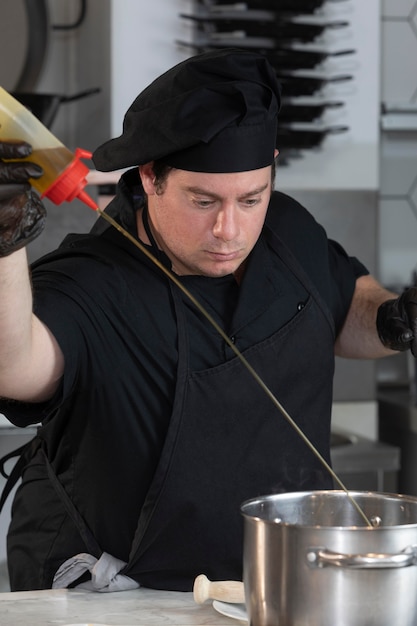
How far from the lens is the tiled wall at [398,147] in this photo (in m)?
2.81

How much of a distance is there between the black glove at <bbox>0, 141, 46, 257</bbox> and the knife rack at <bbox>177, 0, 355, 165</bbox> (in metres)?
1.49

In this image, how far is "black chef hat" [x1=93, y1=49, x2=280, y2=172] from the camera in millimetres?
1268

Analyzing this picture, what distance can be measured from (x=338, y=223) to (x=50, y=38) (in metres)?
0.92

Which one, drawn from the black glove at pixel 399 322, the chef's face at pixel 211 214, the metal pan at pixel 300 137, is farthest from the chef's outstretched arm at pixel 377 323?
the metal pan at pixel 300 137

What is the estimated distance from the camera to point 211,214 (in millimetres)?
1318

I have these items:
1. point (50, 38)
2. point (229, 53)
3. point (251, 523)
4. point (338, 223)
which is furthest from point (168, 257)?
point (50, 38)

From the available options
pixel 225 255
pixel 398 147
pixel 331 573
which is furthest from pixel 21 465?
pixel 398 147

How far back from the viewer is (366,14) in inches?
101

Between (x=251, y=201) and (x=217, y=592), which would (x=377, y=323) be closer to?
(x=251, y=201)

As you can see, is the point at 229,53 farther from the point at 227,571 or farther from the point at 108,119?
the point at 108,119

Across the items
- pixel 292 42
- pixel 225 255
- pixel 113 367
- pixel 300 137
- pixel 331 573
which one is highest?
pixel 292 42

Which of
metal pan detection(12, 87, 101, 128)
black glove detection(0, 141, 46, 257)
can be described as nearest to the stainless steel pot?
black glove detection(0, 141, 46, 257)

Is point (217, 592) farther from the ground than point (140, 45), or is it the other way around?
point (140, 45)

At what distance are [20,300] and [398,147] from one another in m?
1.99
